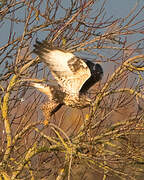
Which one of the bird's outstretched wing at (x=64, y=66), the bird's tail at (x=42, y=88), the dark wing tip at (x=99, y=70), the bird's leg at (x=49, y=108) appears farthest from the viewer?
the bird's leg at (x=49, y=108)

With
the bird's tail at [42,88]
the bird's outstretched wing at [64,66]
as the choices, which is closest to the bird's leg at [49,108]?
the bird's tail at [42,88]

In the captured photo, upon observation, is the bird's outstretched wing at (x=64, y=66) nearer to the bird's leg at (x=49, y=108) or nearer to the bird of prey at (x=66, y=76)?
the bird of prey at (x=66, y=76)

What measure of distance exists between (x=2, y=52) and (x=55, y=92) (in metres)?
1.94

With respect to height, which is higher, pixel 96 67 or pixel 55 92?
pixel 96 67

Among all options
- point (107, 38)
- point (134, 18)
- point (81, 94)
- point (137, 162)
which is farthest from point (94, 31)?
point (137, 162)

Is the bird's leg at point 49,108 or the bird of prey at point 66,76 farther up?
the bird of prey at point 66,76

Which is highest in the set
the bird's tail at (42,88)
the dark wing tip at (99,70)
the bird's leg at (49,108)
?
the dark wing tip at (99,70)

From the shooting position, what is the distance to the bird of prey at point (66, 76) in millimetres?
5152

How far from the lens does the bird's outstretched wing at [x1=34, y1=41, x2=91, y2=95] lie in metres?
5.13

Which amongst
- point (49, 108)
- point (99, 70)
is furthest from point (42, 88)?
point (99, 70)

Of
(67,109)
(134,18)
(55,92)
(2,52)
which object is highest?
(134,18)

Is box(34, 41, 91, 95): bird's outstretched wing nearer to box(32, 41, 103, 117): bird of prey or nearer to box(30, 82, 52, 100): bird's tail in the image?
box(32, 41, 103, 117): bird of prey

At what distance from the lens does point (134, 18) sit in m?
6.20

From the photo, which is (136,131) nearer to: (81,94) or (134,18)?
(81,94)
